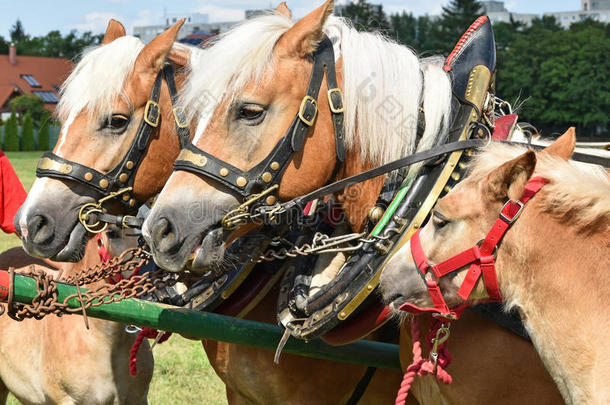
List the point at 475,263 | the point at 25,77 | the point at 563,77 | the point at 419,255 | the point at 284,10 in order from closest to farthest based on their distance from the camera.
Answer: the point at 475,263
the point at 419,255
the point at 284,10
the point at 563,77
the point at 25,77

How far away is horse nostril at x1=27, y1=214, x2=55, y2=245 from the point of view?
10.2ft

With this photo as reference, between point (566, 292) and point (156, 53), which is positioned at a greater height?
point (156, 53)

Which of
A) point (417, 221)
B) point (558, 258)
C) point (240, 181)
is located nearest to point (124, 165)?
point (240, 181)

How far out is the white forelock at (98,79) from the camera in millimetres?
3277

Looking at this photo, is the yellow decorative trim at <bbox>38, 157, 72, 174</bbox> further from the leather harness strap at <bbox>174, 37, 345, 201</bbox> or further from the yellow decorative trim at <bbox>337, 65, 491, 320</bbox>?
the yellow decorative trim at <bbox>337, 65, 491, 320</bbox>

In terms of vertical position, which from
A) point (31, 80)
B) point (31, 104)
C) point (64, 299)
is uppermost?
point (64, 299)

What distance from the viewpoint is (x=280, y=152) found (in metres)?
2.66

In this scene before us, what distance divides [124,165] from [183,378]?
297cm

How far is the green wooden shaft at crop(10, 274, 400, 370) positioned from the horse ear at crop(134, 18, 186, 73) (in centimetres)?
111

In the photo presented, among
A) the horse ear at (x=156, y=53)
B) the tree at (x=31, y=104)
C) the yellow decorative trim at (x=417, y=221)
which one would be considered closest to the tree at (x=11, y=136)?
the tree at (x=31, y=104)

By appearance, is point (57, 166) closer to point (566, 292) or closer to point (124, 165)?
point (124, 165)

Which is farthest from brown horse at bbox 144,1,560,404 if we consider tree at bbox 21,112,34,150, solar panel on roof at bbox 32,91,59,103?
solar panel on roof at bbox 32,91,59,103

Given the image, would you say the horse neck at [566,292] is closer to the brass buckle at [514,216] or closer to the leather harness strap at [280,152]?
the brass buckle at [514,216]

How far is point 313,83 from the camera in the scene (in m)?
2.71
